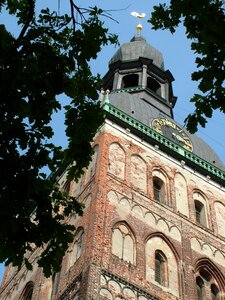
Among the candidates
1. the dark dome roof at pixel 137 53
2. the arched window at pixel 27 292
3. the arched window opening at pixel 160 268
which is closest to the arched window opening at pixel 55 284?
the arched window at pixel 27 292

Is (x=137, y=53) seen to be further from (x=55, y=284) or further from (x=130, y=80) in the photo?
(x=55, y=284)

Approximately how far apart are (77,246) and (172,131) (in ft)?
27.1

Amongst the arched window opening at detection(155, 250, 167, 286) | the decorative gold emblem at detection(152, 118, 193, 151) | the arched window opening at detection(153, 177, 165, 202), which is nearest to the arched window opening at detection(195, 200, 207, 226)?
the arched window opening at detection(153, 177, 165, 202)

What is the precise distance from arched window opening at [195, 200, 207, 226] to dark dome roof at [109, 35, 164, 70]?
36.0 feet

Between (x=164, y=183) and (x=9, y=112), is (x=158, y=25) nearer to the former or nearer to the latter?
(x=9, y=112)

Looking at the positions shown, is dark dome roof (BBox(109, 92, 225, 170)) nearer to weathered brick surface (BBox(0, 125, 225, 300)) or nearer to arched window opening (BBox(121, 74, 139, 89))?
weathered brick surface (BBox(0, 125, 225, 300))

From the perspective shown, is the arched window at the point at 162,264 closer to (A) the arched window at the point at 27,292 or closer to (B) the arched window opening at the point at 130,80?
(A) the arched window at the point at 27,292

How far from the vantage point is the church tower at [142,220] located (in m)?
15.3

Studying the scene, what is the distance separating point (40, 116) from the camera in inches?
281

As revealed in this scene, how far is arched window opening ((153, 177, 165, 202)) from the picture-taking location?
19812 mm

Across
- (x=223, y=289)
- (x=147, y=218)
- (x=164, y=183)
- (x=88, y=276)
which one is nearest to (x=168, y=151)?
(x=164, y=183)

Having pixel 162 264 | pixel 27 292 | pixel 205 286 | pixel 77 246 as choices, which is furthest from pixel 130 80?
pixel 77 246

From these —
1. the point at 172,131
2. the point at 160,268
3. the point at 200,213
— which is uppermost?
the point at 172,131

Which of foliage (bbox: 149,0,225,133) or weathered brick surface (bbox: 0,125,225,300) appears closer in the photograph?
foliage (bbox: 149,0,225,133)
